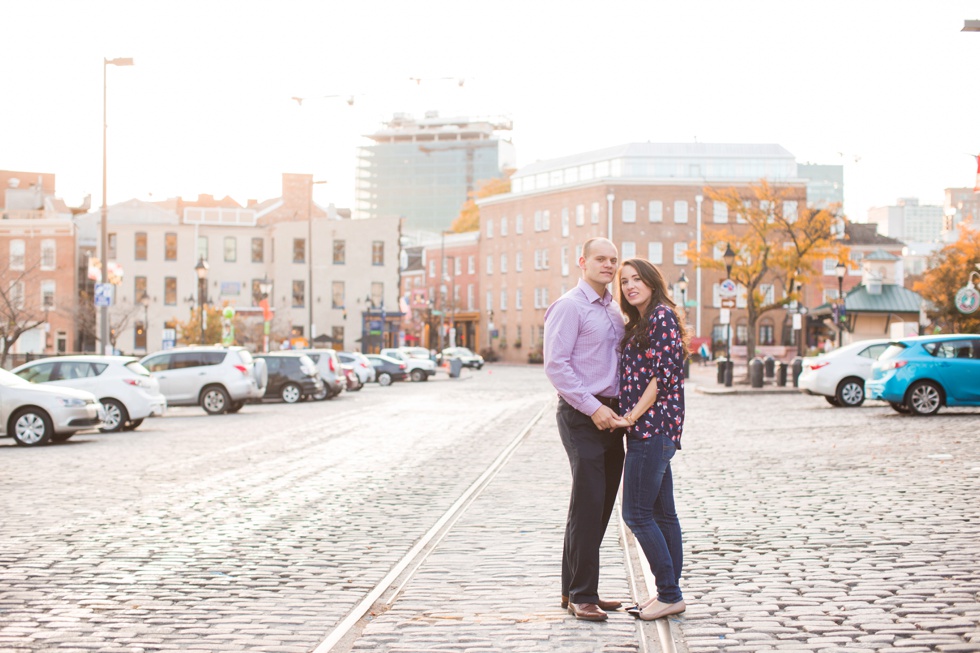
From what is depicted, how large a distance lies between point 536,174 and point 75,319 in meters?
46.5

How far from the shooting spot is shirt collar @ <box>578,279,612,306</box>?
639 cm

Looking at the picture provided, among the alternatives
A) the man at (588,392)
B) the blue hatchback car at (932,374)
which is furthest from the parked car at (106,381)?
the man at (588,392)

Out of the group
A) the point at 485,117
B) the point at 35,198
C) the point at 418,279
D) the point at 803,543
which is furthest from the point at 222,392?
the point at 485,117

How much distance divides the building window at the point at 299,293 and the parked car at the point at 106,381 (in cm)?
5546

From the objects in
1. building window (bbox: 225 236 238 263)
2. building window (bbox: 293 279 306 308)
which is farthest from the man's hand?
building window (bbox: 225 236 238 263)

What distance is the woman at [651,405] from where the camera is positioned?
6.24m

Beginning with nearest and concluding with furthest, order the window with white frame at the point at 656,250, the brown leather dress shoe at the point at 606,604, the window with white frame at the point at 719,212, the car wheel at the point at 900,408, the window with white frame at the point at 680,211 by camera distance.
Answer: the brown leather dress shoe at the point at 606,604 < the car wheel at the point at 900,408 < the window with white frame at the point at 719,212 < the window with white frame at the point at 656,250 < the window with white frame at the point at 680,211

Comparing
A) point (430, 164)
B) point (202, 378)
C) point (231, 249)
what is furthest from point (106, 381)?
point (430, 164)

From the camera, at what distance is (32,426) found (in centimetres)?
1973

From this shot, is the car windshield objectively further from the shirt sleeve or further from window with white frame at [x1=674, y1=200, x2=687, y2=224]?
window with white frame at [x1=674, y1=200, x2=687, y2=224]

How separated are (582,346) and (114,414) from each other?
19.0m

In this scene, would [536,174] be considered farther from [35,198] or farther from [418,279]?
[35,198]

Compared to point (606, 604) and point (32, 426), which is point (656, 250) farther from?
point (606, 604)

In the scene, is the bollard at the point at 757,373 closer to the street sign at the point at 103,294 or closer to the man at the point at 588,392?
the street sign at the point at 103,294
